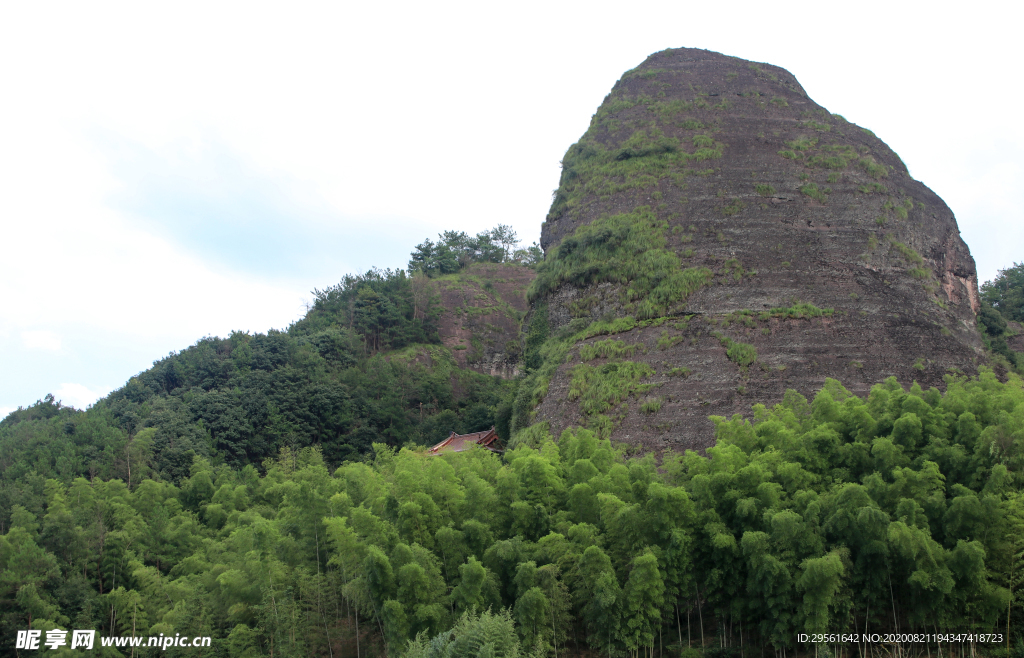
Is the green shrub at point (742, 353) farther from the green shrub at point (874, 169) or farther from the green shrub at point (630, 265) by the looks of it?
the green shrub at point (874, 169)

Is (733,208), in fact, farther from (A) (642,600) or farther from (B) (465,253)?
(B) (465,253)

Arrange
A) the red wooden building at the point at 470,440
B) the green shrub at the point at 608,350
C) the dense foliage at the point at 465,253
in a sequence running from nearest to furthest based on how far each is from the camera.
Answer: the green shrub at the point at 608,350, the red wooden building at the point at 470,440, the dense foliage at the point at 465,253

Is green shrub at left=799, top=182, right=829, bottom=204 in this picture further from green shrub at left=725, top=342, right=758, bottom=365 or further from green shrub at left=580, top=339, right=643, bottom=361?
green shrub at left=580, top=339, right=643, bottom=361

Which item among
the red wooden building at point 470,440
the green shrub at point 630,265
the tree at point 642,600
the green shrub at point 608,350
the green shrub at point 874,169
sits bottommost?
the tree at point 642,600

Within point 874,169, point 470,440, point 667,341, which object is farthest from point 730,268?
point 470,440

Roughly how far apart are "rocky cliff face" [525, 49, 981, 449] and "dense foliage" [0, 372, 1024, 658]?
303cm

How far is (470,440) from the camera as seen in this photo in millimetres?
24969

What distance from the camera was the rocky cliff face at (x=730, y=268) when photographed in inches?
627

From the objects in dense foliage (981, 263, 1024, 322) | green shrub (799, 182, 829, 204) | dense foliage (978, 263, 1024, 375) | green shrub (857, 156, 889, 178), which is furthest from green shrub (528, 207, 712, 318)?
dense foliage (981, 263, 1024, 322)

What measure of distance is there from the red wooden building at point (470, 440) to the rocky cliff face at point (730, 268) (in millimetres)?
5442

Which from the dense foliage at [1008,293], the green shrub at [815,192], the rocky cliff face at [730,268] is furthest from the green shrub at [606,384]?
the dense foliage at [1008,293]

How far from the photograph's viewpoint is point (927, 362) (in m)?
16.1

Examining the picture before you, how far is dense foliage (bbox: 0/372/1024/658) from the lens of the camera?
355 inches

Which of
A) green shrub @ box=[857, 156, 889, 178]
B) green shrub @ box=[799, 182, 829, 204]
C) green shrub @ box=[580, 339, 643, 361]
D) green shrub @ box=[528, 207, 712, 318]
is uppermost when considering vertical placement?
green shrub @ box=[857, 156, 889, 178]
